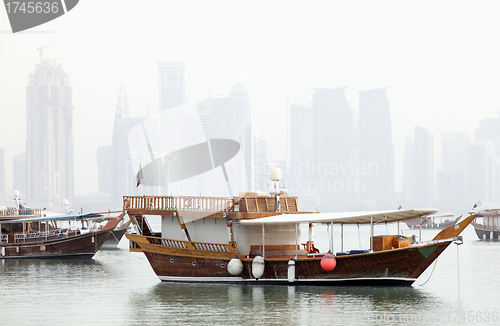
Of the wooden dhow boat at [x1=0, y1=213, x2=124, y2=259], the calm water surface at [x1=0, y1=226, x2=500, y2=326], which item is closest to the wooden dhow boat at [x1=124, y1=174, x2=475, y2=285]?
the calm water surface at [x1=0, y1=226, x2=500, y2=326]

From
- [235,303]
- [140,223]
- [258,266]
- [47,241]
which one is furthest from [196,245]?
[47,241]

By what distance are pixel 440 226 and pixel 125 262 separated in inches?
2950

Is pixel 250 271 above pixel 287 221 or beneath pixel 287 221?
beneath

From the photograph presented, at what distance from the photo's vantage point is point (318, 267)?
25328mm

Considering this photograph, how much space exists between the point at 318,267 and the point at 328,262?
0.73 m

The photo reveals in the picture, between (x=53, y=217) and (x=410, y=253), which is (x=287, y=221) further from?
(x=53, y=217)

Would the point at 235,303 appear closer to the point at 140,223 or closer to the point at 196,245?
the point at 196,245

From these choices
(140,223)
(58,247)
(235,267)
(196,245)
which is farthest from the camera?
(58,247)

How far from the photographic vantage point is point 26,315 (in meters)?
21.9

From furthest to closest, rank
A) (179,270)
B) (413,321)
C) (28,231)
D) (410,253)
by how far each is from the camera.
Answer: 1. (28,231)
2. (179,270)
3. (410,253)
4. (413,321)

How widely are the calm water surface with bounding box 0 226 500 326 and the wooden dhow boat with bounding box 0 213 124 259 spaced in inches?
406

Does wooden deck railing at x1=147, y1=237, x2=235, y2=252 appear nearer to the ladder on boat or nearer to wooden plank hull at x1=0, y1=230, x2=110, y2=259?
the ladder on boat

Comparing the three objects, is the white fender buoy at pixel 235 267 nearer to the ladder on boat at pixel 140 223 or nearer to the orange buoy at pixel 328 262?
the orange buoy at pixel 328 262

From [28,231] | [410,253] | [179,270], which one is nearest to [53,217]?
[28,231]
